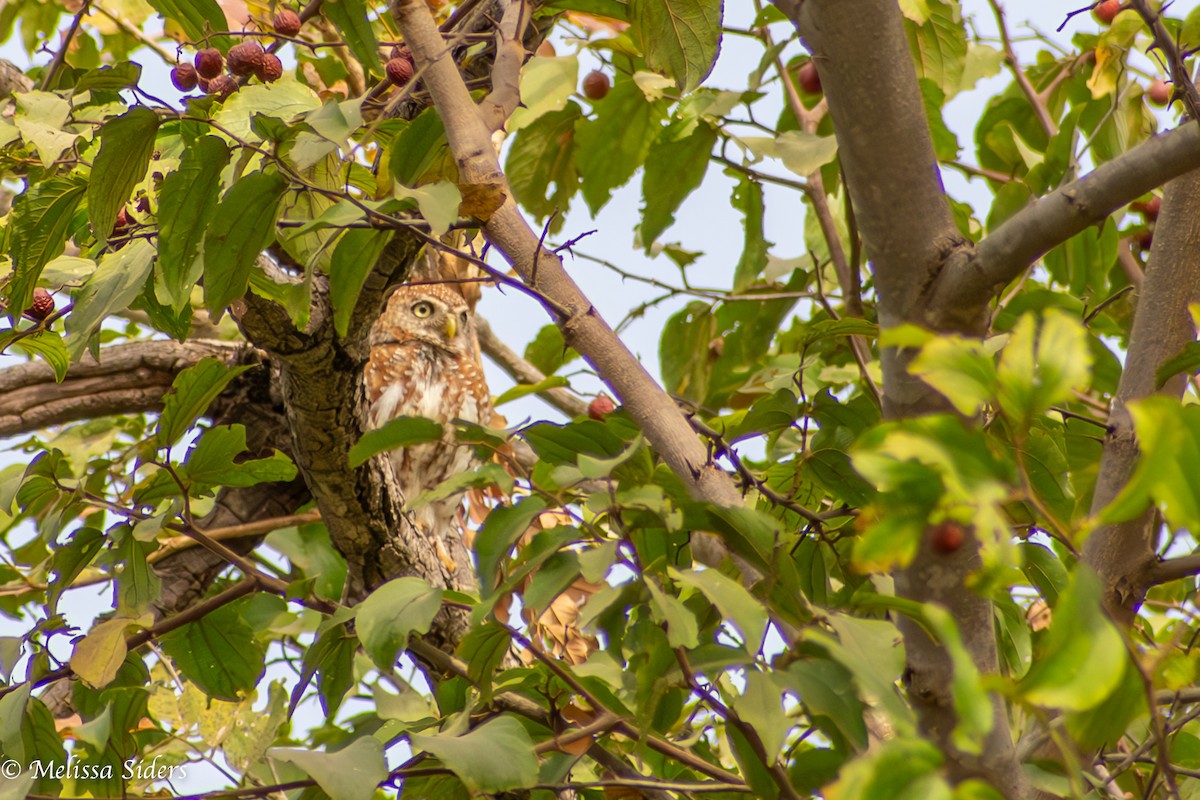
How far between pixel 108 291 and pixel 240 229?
0.22 metres

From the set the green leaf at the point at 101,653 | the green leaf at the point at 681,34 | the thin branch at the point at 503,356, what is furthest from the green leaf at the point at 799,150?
the thin branch at the point at 503,356

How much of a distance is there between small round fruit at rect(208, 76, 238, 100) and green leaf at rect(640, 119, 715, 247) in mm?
673

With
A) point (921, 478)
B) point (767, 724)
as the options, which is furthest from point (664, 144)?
point (921, 478)

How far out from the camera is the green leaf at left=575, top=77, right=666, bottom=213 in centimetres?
199

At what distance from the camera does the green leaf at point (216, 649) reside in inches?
68.3

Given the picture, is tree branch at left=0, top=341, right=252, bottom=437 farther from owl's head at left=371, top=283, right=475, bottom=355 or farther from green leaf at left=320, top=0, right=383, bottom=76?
owl's head at left=371, top=283, right=475, bottom=355

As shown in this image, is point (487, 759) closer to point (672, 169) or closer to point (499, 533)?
point (499, 533)

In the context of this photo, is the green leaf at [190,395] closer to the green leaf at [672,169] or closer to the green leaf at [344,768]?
→ the green leaf at [344,768]

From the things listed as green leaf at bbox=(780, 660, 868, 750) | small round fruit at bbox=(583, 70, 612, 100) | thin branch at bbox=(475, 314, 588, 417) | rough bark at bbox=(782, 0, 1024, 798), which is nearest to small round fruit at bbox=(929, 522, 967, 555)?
rough bark at bbox=(782, 0, 1024, 798)

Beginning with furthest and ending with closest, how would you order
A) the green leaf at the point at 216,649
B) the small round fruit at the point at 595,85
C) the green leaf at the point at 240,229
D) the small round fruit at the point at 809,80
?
the small round fruit at the point at 595,85 → the small round fruit at the point at 809,80 → the green leaf at the point at 216,649 → the green leaf at the point at 240,229

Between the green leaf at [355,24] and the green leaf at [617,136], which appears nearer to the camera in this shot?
the green leaf at [355,24]

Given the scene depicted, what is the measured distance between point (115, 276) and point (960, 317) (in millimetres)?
901

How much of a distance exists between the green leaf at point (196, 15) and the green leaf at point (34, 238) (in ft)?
1.05

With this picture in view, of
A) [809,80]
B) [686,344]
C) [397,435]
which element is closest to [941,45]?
[809,80]
